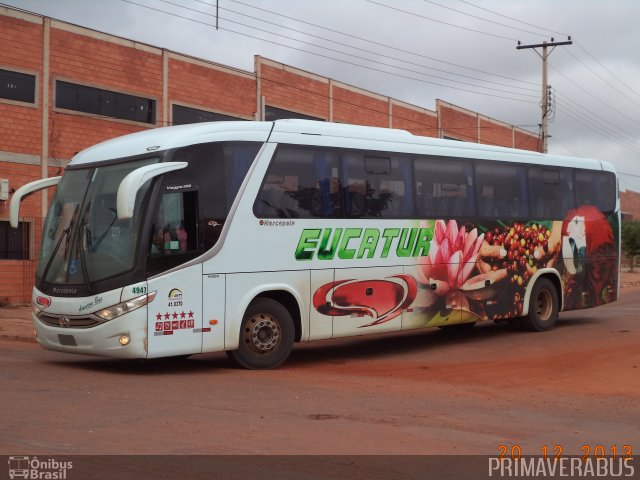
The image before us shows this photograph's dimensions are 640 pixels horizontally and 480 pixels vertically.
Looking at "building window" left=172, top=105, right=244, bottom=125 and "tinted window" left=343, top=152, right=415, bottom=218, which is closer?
"tinted window" left=343, top=152, right=415, bottom=218

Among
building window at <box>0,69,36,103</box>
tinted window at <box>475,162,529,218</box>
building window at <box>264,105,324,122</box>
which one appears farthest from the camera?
building window at <box>264,105,324,122</box>

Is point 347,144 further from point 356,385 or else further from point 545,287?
point 545,287

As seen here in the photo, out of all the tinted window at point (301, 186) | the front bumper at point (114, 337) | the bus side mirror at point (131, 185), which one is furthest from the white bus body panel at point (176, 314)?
the tinted window at point (301, 186)

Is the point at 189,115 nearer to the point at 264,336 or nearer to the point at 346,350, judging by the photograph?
the point at 346,350

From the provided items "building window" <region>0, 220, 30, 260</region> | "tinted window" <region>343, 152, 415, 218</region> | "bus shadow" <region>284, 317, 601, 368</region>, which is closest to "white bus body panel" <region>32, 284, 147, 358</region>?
"bus shadow" <region>284, 317, 601, 368</region>

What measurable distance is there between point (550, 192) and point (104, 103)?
48.0 ft

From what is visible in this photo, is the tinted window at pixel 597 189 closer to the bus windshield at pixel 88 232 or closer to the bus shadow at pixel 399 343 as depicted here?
the bus shadow at pixel 399 343

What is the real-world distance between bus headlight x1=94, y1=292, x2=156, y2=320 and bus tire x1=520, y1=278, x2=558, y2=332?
8895mm

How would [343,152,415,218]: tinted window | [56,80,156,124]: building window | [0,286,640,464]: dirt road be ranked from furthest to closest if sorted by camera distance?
[56,80,156,124]: building window
[343,152,415,218]: tinted window
[0,286,640,464]: dirt road

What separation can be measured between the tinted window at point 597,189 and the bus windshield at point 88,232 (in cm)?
1055

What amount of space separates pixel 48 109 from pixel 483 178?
14261 mm

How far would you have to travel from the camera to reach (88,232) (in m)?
11.7

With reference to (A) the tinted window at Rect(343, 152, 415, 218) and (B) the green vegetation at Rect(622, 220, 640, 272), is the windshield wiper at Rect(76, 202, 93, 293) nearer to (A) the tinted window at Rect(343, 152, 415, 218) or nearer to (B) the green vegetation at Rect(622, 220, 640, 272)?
(A) the tinted window at Rect(343, 152, 415, 218)

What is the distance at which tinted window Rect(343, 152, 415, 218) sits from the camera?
1379 centimetres
